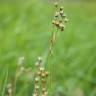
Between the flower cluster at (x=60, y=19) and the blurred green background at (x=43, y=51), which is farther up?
the blurred green background at (x=43, y=51)

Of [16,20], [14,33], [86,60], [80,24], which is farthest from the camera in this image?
[80,24]

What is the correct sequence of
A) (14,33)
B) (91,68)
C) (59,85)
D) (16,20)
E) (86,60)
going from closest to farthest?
(59,85) → (91,68) → (86,60) → (14,33) → (16,20)

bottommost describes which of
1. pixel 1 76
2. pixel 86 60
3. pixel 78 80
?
pixel 1 76

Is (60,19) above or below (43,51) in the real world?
below

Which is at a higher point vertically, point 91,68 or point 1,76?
point 91,68

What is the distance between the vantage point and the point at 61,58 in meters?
4.08

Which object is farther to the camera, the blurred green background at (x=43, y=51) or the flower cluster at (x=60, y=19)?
the blurred green background at (x=43, y=51)

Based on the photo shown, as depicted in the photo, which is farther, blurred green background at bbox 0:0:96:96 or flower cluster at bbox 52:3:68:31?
blurred green background at bbox 0:0:96:96

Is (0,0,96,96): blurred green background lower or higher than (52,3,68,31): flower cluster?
higher

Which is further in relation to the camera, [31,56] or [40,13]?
[40,13]

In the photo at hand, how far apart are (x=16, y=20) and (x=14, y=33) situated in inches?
17.9

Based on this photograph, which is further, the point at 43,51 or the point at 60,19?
the point at 43,51

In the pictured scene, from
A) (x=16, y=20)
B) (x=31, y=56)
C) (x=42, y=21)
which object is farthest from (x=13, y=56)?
(x=42, y=21)

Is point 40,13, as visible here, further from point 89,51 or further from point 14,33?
point 89,51
